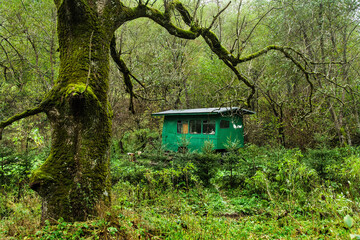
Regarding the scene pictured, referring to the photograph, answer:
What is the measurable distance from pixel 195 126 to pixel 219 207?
8.80m

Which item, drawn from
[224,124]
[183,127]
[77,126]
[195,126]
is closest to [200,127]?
[195,126]

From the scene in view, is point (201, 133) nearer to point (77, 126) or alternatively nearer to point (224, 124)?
point (224, 124)

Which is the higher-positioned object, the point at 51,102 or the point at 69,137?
the point at 51,102

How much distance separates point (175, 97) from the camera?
17609mm

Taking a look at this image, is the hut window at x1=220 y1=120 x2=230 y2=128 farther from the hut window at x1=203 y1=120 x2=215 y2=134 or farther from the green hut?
the hut window at x1=203 y1=120 x2=215 y2=134

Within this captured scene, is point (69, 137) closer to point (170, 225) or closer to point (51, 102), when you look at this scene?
point (51, 102)

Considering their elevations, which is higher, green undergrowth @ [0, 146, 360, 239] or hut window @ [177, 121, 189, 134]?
hut window @ [177, 121, 189, 134]

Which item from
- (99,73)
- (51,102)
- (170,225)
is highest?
(99,73)

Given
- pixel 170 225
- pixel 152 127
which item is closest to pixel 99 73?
pixel 170 225

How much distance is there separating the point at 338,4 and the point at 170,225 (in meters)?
13.6

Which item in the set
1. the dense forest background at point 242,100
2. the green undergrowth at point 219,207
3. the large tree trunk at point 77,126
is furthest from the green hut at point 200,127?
the large tree trunk at point 77,126

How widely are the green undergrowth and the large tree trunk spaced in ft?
0.80

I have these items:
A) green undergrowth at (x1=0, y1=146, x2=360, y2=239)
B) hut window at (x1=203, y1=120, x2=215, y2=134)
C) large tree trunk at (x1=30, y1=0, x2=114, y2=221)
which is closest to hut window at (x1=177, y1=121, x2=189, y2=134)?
hut window at (x1=203, y1=120, x2=215, y2=134)

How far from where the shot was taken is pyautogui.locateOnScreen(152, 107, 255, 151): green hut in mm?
13344
